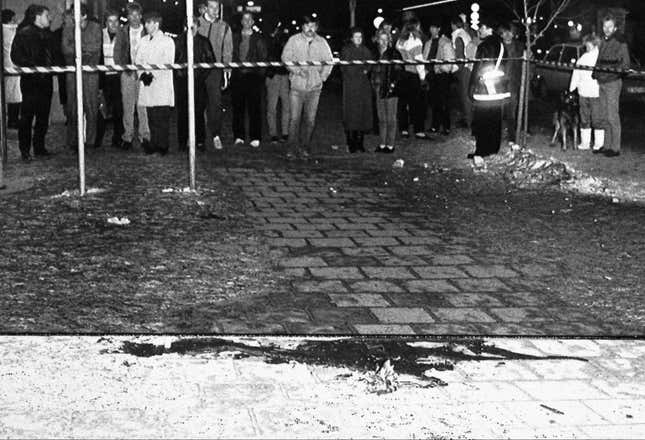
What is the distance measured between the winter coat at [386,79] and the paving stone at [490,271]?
7.38 metres

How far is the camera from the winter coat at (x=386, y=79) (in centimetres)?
1522

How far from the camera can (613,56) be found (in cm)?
1480

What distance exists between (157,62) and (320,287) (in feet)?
23.2

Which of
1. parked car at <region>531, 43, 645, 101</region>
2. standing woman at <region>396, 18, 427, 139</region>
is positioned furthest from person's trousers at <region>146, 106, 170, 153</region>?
parked car at <region>531, 43, 645, 101</region>

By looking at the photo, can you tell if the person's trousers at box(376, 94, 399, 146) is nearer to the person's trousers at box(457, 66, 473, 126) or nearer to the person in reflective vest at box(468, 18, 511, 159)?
the person in reflective vest at box(468, 18, 511, 159)

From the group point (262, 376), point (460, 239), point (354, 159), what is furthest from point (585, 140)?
point (262, 376)

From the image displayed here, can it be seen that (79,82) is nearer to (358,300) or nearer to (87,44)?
(87,44)

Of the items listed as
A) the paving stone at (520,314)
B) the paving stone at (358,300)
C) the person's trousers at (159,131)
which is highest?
the person's trousers at (159,131)

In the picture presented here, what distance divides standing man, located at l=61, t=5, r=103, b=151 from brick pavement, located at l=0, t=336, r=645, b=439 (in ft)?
29.6

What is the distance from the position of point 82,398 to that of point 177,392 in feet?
1.48

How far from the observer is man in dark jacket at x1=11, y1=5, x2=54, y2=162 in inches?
529

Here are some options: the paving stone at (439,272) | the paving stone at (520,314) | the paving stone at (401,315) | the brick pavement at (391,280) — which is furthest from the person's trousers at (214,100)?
the paving stone at (520,314)

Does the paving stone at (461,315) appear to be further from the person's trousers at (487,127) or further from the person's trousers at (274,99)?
the person's trousers at (274,99)

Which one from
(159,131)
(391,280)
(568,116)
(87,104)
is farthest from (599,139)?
(391,280)
